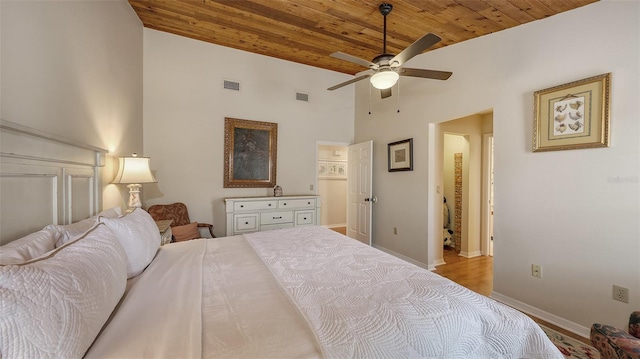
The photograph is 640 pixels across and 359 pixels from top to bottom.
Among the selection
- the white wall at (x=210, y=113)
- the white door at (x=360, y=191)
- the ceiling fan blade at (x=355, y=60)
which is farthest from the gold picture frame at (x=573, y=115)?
the white wall at (x=210, y=113)

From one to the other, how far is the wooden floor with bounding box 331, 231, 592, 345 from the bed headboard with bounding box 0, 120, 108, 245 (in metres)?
3.72

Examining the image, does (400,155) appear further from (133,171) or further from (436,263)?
(133,171)

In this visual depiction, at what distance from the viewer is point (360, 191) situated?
14.1ft

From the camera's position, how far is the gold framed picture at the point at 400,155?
11.5 feet

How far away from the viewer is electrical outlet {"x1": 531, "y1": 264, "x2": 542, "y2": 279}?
2.25 meters

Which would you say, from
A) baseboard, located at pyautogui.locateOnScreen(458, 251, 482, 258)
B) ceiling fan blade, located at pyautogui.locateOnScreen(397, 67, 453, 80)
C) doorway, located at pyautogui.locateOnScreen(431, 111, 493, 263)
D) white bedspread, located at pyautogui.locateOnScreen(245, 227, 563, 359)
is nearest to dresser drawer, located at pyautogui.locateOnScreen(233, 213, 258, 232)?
white bedspread, located at pyautogui.locateOnScreen(245, 227, 563, 359)

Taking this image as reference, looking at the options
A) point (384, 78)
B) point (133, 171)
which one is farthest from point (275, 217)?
point (384, 78)

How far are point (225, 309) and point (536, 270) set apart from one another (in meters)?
2.78

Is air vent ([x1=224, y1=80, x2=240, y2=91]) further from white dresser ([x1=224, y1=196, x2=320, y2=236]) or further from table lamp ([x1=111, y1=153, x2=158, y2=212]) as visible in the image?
table lamp ([x1=111, y1=153, x2=158, y2=212])

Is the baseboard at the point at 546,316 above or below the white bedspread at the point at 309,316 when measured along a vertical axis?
below

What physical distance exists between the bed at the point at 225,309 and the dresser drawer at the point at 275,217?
2.07 metres

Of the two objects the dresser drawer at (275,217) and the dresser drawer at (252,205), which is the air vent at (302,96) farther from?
the dresser drawer at (275,217)

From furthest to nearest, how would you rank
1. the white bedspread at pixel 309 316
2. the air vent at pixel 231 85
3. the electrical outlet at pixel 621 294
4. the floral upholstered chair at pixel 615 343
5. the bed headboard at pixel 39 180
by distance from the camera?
1. the air vent at pixel 231 85
2. the electrical outlet at pixel 621 294
3. the bed headboard at pixel 39 180
4. the floral upholstered chair at pixel 615 343
5. the white bedspread at pixel 309 316

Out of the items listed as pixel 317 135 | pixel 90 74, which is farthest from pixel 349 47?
pixel 90 74
